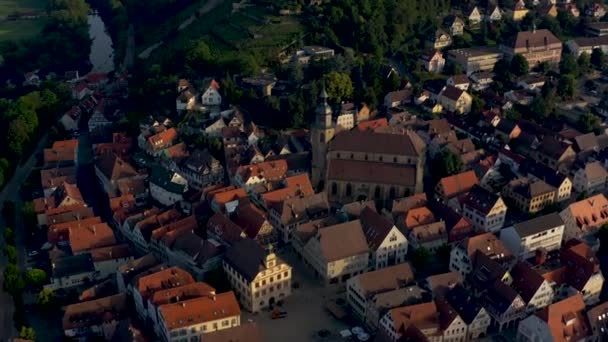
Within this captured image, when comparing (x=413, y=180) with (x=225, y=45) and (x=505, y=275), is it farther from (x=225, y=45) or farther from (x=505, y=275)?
(x=225, y=45)

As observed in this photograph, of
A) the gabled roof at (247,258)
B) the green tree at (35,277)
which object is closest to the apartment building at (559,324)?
the gabled roof at (247,258)

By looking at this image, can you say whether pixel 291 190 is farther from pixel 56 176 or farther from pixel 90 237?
pixel 56 176

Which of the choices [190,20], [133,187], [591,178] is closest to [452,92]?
[591,178]

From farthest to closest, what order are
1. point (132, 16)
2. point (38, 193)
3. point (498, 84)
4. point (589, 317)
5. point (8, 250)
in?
point (132, 16) < point (498, 84) < point (38, 193) < point (8, 250) < point (589, 317)

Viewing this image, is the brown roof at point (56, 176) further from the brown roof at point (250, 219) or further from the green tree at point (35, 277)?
the brown roof at point (250, 219)

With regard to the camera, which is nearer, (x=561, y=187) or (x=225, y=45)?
(x=561, y=187)

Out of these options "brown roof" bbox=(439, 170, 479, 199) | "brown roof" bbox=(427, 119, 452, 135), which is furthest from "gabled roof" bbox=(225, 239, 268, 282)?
"brown roof" bbox=(427, 119, 452, 135)

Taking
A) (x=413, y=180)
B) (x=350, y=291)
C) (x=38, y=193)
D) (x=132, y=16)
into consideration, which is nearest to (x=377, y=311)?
(x=350, y=291)
